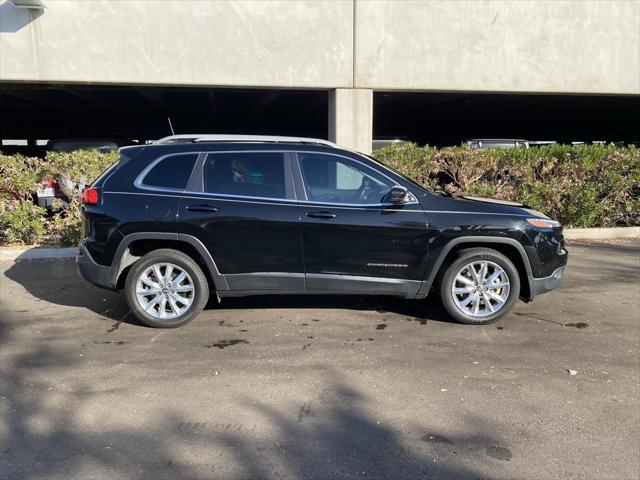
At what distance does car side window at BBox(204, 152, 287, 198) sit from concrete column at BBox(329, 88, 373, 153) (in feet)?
15.8

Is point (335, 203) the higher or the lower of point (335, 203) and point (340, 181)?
the lower

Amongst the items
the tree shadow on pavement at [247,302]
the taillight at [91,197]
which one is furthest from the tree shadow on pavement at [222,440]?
the taillight at [91,197]

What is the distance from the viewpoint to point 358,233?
4750mm

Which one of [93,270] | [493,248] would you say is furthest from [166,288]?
[493,248]

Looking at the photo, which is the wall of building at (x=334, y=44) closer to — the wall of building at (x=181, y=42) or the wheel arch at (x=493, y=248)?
the wall of building at (x=181, y=42)

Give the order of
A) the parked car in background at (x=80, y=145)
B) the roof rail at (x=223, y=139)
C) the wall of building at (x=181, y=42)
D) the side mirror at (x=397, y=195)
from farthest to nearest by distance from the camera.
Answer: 1. the parked car in background at (x=80, y=145)
2. the wall of building at (x=181, y=42)
3. the roof rail at (x=223, y=139)
4. the side mirror at (x=397, y=195)

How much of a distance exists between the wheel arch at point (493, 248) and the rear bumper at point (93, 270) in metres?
3.01

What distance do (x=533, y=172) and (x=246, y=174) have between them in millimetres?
6299

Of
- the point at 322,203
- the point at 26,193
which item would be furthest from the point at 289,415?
the point at 26,193

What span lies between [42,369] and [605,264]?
7.17 meters

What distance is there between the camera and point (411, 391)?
3.67 meters

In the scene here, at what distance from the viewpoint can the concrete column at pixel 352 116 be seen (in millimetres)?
9547

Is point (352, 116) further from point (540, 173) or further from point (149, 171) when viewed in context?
point (149, 171)

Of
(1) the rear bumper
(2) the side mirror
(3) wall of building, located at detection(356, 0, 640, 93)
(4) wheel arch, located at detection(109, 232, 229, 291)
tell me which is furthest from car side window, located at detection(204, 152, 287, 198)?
(3) wall of building, located at detection(356, 0, 640, 93)
